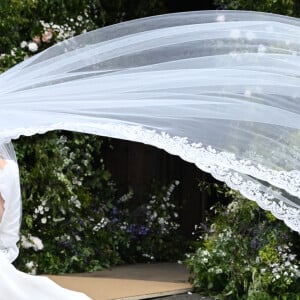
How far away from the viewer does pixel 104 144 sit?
9.88 metres

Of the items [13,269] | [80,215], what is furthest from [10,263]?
[80,215]

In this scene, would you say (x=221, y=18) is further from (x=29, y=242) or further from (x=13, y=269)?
(x=29, y=242)

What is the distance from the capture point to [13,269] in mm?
4059

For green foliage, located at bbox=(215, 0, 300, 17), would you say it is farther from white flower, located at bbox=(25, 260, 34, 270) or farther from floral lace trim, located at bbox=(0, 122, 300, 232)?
floral lace trim, located at bbox=(0, 122, 300, 232)

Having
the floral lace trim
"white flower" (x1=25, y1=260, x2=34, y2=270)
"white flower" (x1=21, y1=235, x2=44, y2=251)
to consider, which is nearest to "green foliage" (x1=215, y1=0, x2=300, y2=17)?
"white flower" (x1=21, y1=235, x2=44, y2=251)

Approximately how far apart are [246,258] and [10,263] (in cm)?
335

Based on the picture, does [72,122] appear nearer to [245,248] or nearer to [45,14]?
[245,248]

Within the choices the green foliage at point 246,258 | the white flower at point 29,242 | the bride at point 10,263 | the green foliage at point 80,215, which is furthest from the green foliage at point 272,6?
the bride at point 10,263

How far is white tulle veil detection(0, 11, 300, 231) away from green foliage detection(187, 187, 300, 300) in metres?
2.97

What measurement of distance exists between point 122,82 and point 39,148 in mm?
4209

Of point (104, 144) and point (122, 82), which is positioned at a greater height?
point (122, 82)

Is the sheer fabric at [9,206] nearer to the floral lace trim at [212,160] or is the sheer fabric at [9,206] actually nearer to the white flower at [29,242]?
the floral lace trim at [212,160]

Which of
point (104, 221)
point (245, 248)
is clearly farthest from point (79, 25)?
point (245, 248)

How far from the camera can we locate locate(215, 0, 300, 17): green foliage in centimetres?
783
